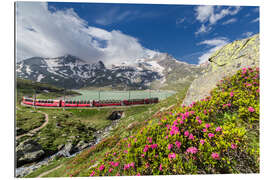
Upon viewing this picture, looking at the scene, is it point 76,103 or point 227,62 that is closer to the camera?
point 227,62

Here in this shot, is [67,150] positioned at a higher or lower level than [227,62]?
lower

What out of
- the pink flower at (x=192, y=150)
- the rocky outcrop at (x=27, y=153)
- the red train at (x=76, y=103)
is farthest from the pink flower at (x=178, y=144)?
the red train at (x=76, y=103)

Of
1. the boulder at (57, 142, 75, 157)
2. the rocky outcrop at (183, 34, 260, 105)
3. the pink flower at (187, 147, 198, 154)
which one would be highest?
the rocky outcrop at (183, 34, 260, 105)

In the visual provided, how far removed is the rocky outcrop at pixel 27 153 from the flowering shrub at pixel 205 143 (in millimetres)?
14255

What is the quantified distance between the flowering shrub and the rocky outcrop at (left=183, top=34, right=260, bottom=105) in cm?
121

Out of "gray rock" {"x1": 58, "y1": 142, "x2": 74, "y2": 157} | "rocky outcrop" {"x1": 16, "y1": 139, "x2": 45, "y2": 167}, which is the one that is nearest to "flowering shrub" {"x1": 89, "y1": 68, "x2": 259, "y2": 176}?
"gray rock" {"x1": 58, "y1": 142, "x2": 74, "y2": 157}

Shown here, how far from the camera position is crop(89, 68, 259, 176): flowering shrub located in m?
2.17

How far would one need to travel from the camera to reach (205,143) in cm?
227

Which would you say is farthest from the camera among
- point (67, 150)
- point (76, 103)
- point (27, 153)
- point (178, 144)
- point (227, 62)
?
point (76, 103)

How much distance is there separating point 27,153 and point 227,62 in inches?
793

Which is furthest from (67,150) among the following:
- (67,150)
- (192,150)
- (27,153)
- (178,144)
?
(192,150)

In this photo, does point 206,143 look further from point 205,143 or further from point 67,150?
point 67,150

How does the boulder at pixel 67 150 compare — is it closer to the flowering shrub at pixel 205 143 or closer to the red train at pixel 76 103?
the flowering shrub at pixel 205 143

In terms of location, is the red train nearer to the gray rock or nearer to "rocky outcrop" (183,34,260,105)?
the gray rock
